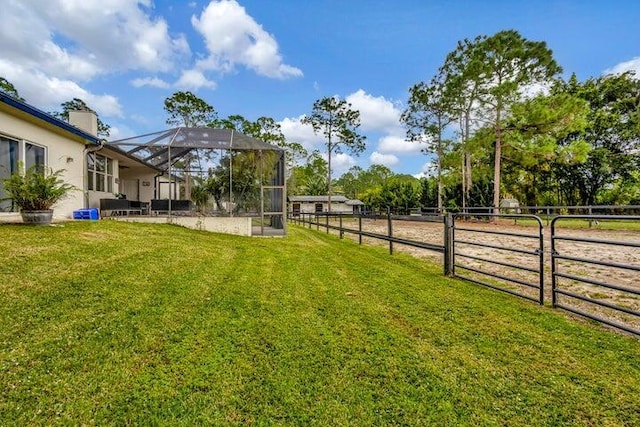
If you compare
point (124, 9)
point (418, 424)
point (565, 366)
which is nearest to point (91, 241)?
point (418, 424)

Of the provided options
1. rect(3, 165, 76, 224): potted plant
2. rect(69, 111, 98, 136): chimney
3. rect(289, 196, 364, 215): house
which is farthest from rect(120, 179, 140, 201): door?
rect(289, 196, 364, 215): house

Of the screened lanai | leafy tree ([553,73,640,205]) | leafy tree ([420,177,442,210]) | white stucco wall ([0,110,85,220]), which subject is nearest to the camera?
white stucco wall ([0,110,85,220])

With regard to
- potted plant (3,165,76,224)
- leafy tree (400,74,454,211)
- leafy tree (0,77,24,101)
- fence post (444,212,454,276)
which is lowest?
fence post (444,212,454,276)

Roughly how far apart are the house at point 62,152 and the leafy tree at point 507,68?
18815 mm

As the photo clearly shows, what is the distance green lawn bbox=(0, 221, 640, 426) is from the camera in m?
2.16

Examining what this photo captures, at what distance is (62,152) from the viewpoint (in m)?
10.1

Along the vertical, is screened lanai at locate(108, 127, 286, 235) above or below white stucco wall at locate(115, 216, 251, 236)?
above

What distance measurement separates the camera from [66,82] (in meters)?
28.8

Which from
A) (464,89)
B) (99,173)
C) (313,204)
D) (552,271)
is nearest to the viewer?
(552,271)

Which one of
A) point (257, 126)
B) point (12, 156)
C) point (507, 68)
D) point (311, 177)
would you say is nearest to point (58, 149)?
point (12, 156)

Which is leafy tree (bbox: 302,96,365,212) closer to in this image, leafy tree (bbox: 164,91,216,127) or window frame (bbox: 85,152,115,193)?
leafy tree (bbox: 164,91,216,127)

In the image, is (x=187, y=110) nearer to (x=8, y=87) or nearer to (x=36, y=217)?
(x=8, y=87)

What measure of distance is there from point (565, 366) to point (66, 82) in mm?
36829

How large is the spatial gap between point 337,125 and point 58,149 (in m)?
27.8
